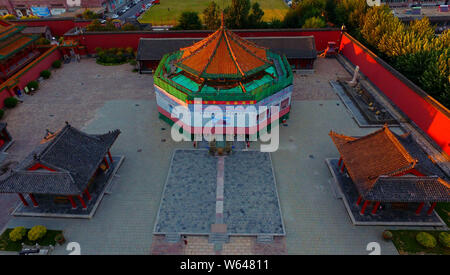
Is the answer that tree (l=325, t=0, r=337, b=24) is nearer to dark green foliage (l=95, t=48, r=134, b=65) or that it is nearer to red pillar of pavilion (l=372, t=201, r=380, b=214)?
dark green foliage (l=95, t=48, r=134, b=65)

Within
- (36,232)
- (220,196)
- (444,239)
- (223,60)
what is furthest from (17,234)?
(444,239)

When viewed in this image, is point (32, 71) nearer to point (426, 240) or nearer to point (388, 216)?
point (388, 216)

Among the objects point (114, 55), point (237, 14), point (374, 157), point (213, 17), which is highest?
point (237, 14)

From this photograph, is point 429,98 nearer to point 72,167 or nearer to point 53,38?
point 72,167

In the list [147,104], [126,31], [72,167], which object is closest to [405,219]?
[72,167]

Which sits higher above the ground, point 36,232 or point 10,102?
point 10,102

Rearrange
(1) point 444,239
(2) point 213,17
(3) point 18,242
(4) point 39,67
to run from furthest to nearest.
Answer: (2) point 213,17 → (4) point 39,67 → (3) point 18,242 → (1) point 444,239
